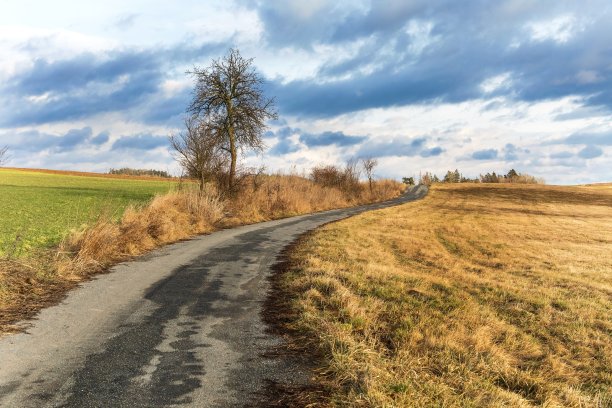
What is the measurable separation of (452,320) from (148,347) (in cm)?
576

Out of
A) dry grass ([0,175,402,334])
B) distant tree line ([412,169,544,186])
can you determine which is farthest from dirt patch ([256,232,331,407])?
distant tree line ([412,169,544,186])

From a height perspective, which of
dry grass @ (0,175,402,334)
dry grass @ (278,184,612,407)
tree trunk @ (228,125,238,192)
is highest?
tree trunk @ (228,125,238,192)

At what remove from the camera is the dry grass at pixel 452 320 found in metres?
5.20

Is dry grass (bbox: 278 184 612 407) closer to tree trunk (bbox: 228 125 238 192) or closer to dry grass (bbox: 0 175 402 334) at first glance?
dry grass (bbox: 0 175 402 334)

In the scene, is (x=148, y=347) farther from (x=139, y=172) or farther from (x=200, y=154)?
(x=139, y=172)

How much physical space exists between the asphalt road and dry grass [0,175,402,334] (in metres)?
0.61

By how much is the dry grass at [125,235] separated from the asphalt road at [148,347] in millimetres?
610

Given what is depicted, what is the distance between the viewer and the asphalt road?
471cm

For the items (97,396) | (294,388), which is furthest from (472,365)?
(97,396)

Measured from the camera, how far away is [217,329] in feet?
22.5

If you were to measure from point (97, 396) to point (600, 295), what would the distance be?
41.3 ft

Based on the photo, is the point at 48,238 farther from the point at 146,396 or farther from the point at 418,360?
the point at 418,360

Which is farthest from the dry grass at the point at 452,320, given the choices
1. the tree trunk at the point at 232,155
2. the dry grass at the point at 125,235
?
the tree trunk at the point at 232,155

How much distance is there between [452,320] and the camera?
27.6 ft
